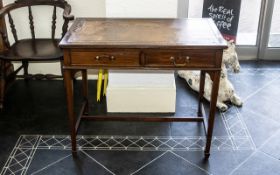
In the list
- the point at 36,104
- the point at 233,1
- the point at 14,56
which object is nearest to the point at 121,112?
the point at 36,104

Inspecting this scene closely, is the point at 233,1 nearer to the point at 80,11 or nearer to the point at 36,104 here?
the point at 80,11

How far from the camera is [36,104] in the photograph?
9.63 ft

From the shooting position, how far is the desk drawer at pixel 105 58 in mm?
1979

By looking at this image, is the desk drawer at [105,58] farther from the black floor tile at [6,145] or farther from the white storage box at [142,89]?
the black floor tile at [6,145]

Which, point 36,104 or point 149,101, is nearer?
point 149,101

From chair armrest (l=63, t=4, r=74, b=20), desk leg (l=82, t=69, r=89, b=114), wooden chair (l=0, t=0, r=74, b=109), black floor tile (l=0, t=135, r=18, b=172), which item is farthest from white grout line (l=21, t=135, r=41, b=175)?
chair armrest (l=63, t=4, r=74, b=20)

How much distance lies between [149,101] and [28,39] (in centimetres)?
120

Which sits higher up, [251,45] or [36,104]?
[251,45]

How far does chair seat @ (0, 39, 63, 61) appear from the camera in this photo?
2646mm

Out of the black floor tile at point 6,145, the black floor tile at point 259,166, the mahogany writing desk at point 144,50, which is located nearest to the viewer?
the mahogany writing desk at point 144,50

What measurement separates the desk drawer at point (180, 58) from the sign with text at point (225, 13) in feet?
5.17

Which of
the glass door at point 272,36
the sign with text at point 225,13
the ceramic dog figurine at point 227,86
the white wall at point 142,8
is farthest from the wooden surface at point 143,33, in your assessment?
the glass door at point 272,36

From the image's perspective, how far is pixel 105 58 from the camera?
78.5 inches

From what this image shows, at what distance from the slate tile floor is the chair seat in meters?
0.46
